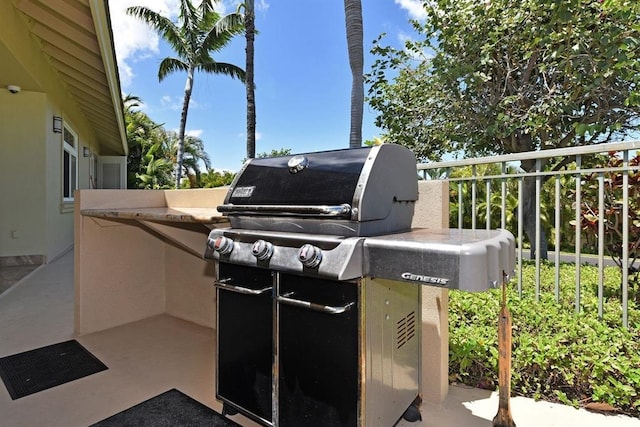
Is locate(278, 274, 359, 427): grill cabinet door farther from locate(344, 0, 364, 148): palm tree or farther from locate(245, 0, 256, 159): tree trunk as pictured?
locate(245, 0, 256, 159): tree trunk

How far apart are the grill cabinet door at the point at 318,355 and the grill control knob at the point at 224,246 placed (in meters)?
0.38

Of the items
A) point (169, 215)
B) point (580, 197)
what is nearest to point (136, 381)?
point (169, 215)

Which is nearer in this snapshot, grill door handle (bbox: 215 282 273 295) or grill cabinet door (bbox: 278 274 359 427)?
grill cabinet door (bbox: 278 274 359 427)

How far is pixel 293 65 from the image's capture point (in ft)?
61.7

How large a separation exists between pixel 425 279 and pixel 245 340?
1140mm

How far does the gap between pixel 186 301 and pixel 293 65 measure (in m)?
17.1

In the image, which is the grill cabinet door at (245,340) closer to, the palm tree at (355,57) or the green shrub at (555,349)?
the green shrub at (555,349)

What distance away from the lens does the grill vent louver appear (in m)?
1.91

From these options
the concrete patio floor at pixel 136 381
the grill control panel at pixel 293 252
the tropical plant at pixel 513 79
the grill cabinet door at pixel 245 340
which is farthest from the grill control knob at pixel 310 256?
the tropical plant at pixel 513 79

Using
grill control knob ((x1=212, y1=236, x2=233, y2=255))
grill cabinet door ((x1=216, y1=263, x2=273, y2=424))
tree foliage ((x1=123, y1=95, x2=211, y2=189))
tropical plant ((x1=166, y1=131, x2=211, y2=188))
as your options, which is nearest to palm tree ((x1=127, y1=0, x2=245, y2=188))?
tree foliage ((x1=123, y1=95, x2=211, y2=189))

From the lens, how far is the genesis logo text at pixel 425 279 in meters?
1.39

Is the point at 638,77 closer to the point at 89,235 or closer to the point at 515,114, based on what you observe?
the point at 515,114

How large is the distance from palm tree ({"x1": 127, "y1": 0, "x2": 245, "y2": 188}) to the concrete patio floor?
12.2m

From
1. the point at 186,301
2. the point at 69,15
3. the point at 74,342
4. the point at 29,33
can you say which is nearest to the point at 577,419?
the point at 186,301
